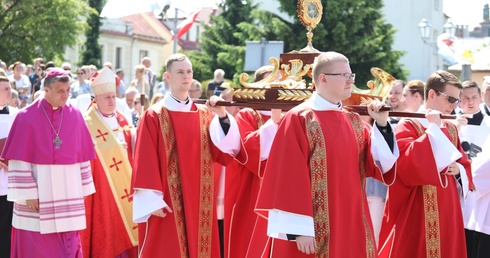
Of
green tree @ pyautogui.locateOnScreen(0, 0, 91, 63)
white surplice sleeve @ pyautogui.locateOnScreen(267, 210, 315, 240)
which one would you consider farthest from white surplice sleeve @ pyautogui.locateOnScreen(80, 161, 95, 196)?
green tree @ pyautogui.locateOnScreen(0, 0, 91, 63)

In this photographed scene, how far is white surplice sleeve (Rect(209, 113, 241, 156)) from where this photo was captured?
278 inches

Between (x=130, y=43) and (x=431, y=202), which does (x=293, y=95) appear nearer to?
(x=431, y=202)

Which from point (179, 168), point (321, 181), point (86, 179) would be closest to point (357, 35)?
point (86, 179)

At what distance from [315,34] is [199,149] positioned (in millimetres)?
22423

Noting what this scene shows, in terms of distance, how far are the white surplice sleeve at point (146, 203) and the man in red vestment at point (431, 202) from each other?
1859 millimetres

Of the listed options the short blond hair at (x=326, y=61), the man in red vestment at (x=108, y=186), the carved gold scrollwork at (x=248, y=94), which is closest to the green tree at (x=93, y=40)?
the man in red vestment at (x=108, y=186)

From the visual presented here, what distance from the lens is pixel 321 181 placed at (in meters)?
5.66

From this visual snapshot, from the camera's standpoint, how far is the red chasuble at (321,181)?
555cm

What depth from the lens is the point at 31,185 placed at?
25.3 ft

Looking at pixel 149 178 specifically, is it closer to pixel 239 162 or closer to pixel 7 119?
pixel 239 162

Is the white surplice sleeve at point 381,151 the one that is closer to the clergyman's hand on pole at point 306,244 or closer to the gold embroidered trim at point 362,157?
the gold embroidered trim at point 362,157

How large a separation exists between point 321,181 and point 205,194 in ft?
5.79

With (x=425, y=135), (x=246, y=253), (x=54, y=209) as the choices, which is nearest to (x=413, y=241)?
(x=425, y=135)

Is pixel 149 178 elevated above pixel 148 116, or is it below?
below
